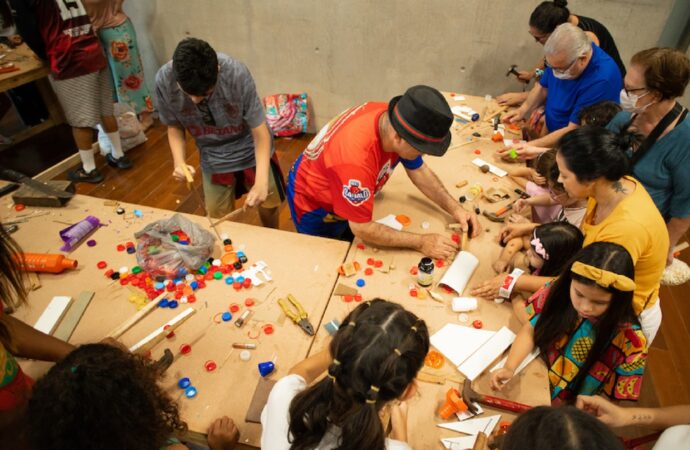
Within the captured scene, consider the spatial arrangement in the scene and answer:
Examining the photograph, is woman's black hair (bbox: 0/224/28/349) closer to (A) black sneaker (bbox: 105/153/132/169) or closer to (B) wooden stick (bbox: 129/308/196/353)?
(B) wooden stick (bbox: 129/308/196/353)

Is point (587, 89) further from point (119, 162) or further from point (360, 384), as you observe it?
point (119, 162)

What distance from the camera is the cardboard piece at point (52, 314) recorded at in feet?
5.55

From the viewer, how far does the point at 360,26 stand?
13.7ft

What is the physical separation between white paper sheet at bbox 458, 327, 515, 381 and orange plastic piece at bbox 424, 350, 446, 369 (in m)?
0.07

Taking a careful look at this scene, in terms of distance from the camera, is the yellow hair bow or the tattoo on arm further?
the tattoo on arm

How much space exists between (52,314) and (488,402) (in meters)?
1.80

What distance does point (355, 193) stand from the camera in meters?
1.91

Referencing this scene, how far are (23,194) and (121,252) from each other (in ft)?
2.46

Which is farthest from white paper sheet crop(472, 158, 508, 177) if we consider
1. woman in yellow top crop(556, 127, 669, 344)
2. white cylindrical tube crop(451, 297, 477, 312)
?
white cylindrical tube crop(451, 297, 477, 312)

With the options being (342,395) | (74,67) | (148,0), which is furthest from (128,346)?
(148,0)

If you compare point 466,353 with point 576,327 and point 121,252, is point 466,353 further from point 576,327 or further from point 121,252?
point 121,252

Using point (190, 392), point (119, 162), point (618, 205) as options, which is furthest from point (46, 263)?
point (119, 162)

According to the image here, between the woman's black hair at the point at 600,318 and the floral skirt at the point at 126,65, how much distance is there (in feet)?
14.8

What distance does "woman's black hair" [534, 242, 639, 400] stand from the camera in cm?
150
